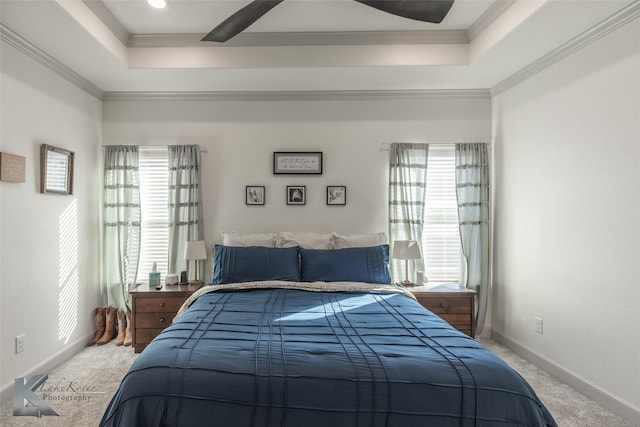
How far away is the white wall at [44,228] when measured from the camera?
8.89ft

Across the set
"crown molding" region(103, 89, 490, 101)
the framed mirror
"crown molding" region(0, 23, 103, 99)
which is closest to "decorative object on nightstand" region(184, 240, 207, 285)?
the framed mirror

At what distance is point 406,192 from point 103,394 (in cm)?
310

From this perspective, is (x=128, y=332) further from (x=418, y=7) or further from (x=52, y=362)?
(x=418, y=7)

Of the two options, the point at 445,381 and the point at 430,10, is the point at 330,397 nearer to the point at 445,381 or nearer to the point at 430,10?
the point at 445,381

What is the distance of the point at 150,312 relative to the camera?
3514mm

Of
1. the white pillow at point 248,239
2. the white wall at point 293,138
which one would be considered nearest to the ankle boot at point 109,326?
the white wall at point 293,138

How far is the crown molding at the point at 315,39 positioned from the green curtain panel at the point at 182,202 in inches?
40.0

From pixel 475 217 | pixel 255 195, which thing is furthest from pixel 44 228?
pixel 475 217

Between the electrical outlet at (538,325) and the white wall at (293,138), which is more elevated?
the white wall at (293,138)

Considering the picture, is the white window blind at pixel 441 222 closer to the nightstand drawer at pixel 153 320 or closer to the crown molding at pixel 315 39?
the crown molding at pixel 315 39

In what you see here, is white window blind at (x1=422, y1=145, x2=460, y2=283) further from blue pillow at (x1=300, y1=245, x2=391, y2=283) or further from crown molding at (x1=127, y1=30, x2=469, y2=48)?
crown molding at (x1=127, y1=30, x2=469, y2=48)

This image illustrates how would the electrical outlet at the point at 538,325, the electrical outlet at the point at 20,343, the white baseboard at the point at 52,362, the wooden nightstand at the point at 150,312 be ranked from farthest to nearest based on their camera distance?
the wooden nightstand at the point at 150,312
the electrical outlet at the point at 538,325
the electrical outlet at the point at 20,343
the white baseboard at the point at 52,362

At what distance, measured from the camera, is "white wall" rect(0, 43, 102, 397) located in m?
2.71

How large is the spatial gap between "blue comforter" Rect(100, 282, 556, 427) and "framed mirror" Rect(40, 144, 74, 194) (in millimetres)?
2087
